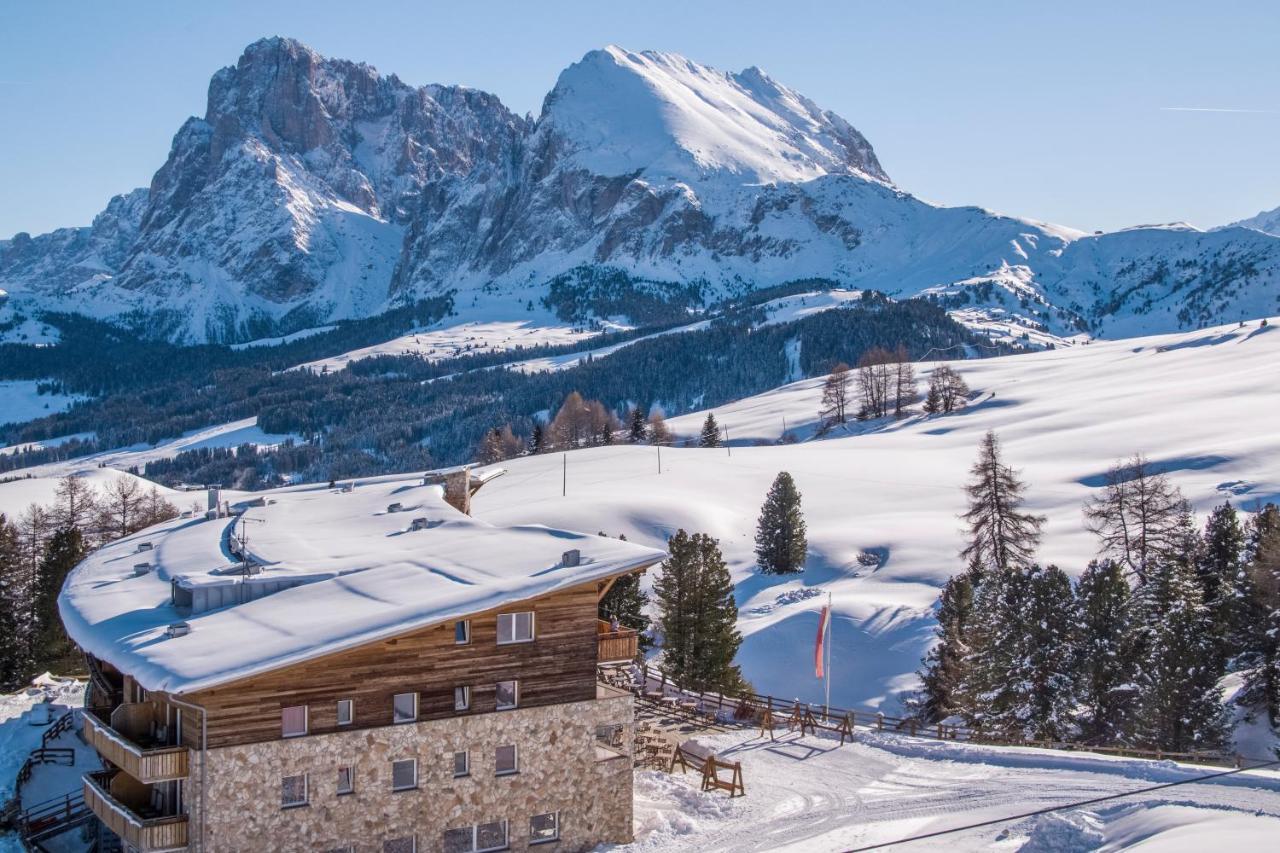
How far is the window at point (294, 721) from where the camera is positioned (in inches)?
1171

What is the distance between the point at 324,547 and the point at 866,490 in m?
68.1

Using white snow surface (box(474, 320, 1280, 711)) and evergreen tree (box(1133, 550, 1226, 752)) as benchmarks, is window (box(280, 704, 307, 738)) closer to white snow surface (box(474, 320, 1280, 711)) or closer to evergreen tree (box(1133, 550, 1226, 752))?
evergreen tree (box(1133, 550, 1226, 752))

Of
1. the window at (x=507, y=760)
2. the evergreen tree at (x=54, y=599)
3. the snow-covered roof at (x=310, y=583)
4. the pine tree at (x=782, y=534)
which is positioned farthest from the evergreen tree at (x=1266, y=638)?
the evergreen tree at (x=54, y=599)

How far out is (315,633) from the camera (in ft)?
97.9

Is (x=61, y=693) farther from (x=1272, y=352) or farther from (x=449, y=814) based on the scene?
(x=1272, y=352)

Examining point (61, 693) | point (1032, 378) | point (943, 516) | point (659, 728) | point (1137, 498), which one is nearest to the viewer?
point (659, 728)

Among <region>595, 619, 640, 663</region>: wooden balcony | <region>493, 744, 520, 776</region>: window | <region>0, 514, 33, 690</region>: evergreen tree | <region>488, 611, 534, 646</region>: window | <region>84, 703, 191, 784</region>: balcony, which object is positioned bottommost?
<region>0, 514, 33, 690</region>: evergreen tree

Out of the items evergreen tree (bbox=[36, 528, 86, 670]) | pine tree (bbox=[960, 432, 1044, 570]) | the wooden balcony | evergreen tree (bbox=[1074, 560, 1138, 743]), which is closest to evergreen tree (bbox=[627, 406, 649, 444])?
pine tree (bbox=[960, 432, 1044, 570])

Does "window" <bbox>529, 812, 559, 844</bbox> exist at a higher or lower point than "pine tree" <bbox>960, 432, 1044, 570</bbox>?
lower

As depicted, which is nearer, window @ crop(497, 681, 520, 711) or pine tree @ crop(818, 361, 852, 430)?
window @ crop(497, 681, 520, 711)

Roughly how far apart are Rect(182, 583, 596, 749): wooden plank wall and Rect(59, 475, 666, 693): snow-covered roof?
0.85 meters

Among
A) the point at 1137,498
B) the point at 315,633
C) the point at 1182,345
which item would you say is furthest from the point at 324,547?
the point at 1182,345

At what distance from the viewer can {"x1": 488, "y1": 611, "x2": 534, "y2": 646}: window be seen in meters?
32.7

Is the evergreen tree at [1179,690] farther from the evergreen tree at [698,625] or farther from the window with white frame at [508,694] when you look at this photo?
the window with white frame at [508,694]
